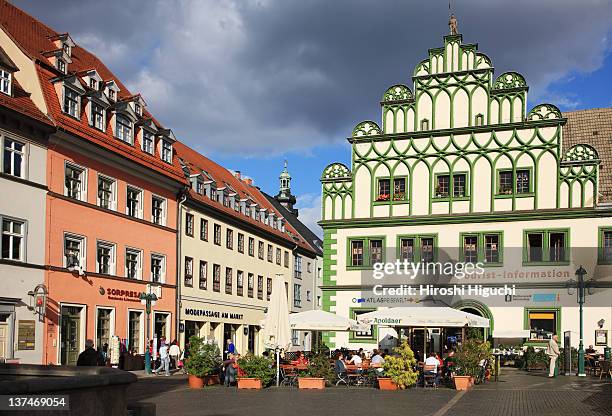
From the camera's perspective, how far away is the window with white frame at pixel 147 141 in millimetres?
39375

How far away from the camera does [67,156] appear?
105ft

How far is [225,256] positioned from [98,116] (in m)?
16.2

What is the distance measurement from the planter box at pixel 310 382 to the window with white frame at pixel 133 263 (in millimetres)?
14704

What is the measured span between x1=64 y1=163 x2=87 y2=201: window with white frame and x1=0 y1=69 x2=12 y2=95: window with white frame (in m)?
4.06

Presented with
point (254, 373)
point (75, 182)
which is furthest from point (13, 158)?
point (254, 373)

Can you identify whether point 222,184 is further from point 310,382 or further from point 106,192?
point 310,382

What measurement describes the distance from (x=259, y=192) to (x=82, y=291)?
3576 cm

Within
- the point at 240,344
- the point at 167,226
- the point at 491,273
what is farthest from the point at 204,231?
the point at 491,273

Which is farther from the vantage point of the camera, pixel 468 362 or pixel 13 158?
pixel 13 158

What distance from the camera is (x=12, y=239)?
2875 cm

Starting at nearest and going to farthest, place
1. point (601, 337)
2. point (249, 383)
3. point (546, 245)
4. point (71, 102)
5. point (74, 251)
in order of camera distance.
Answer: point (249, 383), point (74, 251), point (71, 102), point (601, 337), point (546, 245)

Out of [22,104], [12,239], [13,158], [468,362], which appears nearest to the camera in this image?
[468,362]

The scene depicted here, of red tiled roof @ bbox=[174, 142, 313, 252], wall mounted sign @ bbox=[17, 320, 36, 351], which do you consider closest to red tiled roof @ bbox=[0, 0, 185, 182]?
red tiled roof @ bbox=[174, 142, 313, 252]

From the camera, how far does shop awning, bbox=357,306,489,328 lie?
27984 millimetres
